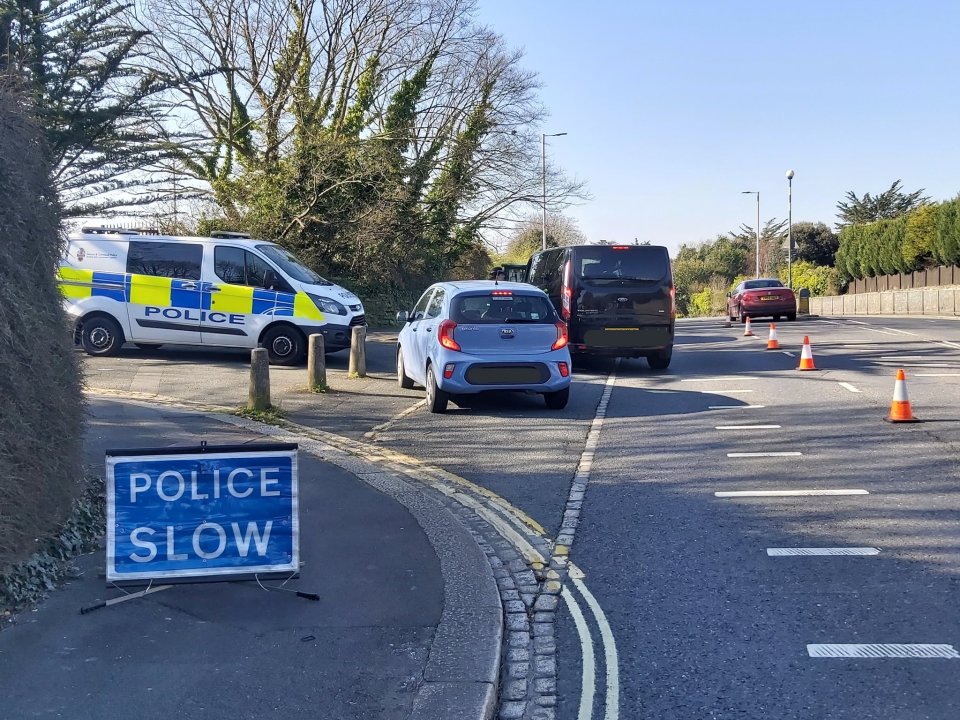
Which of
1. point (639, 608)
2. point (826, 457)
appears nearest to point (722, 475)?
point (826, 457)

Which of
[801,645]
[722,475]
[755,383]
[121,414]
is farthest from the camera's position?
[755,383]

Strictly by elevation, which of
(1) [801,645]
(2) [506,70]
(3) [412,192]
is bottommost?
(1) [801,645]

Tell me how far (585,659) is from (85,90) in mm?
4416

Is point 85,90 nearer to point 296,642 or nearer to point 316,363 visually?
point 296,642

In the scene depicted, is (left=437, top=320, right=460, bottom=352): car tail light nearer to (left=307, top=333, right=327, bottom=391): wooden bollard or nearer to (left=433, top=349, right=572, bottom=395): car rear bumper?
(left=433, top=349, right=572, bottom=395): car rear bumper

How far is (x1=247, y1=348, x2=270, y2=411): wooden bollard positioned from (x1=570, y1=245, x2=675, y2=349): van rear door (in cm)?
628

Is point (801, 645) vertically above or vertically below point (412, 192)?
below

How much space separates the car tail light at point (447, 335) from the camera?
1214 cm

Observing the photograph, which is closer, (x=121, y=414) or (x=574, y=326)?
(x=121, y=414)

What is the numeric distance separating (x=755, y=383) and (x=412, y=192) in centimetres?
1816

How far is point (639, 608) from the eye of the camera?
5445 millimetres

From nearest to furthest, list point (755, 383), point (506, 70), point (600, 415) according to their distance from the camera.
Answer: point (600, 415) → point (755, 383) → point (506, 70)

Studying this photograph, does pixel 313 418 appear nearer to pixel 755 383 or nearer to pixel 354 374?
pixel 354 374

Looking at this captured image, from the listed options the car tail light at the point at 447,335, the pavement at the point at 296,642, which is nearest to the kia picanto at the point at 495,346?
the car tail light at the point at 447,335
